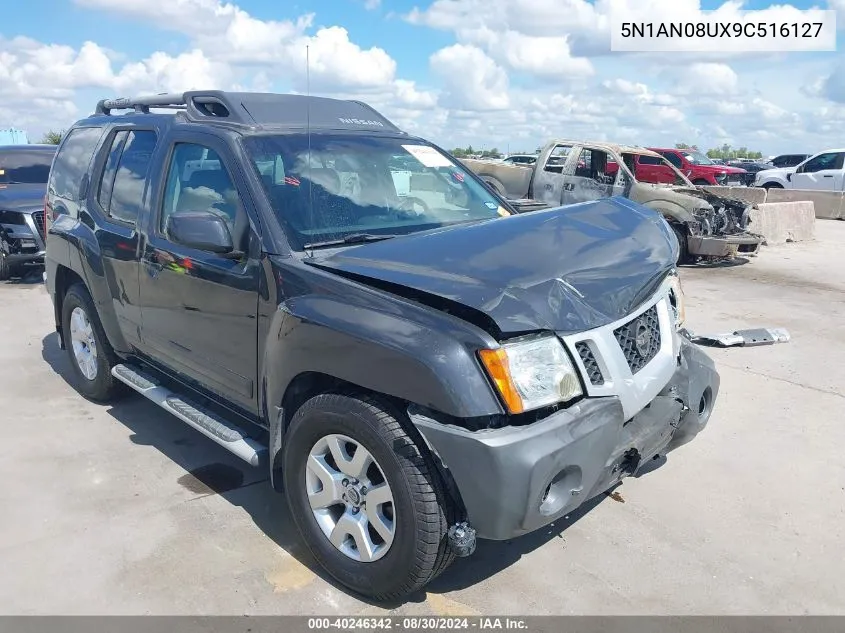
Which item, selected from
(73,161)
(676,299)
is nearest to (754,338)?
(676,299)

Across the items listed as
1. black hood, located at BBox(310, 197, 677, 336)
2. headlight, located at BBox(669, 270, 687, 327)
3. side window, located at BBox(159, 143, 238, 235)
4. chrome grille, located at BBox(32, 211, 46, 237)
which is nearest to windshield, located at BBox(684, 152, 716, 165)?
chrome grille, located at BBox(32, 211, 46, 237)

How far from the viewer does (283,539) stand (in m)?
3.43

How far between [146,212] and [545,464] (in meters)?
2.89

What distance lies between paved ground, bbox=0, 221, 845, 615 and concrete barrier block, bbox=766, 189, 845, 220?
1535cm

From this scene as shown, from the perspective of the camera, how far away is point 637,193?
1171cm

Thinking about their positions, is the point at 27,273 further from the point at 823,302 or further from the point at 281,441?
the point at 823,302

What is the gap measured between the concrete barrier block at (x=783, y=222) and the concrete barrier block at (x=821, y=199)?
4209 millimetres

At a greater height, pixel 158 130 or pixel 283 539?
pixel 158 130

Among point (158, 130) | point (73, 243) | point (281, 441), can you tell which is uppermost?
point (158, 130)

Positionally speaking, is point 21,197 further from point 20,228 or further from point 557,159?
point 557,159

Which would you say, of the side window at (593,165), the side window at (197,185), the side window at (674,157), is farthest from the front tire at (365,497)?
the side window at (674,157)

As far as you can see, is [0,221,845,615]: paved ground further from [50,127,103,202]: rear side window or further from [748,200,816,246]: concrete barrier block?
[748,200,816,246]: concrete barrier block

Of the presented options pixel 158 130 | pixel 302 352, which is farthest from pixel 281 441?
pixel 158 130

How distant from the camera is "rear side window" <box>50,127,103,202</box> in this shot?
195 inches
